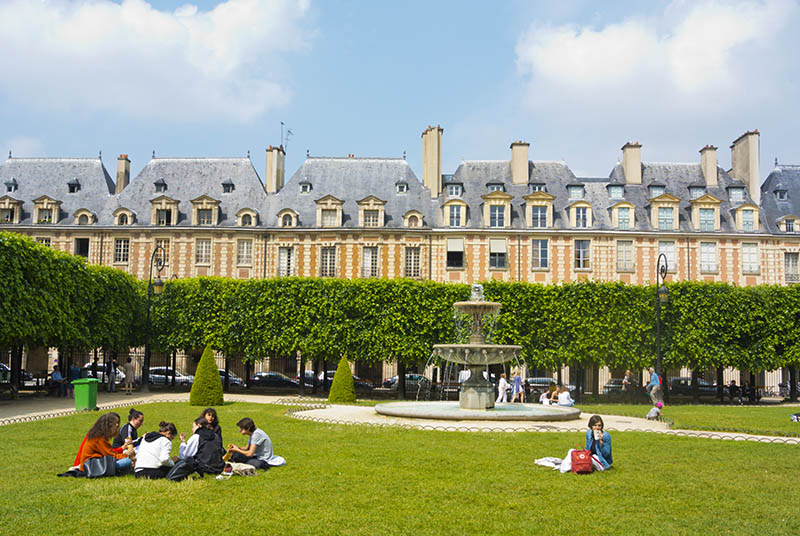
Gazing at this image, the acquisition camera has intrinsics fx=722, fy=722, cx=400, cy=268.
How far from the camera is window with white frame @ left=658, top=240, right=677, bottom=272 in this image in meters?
39.3

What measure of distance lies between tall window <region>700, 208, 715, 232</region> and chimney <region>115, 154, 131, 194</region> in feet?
110

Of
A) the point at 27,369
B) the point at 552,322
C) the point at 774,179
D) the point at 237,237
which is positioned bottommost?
the point at 27,369

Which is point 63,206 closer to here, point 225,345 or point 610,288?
point 225,345

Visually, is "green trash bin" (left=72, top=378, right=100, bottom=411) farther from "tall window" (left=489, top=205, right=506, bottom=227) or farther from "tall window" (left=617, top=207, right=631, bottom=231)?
"tall window" (left=617, top=207, right=631, bottom=231)

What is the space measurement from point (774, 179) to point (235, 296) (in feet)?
106

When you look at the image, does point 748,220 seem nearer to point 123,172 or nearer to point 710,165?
point 710,165

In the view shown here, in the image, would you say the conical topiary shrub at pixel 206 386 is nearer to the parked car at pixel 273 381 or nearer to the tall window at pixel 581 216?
the parked car at pixel 273 381

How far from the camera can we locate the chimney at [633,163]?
42406 millimetres

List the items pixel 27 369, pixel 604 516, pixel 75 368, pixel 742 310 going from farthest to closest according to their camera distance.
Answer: pixel 27 369 < pixel 742 310 < pixel 75 368 < pixel 604 516

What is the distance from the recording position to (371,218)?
3988 cm

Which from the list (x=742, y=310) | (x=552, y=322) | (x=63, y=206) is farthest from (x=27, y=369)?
(x=742, y=310)

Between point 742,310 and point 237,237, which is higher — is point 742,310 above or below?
below

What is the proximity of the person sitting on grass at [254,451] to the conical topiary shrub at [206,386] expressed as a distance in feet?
39.3

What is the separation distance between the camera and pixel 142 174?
43.3 metres
